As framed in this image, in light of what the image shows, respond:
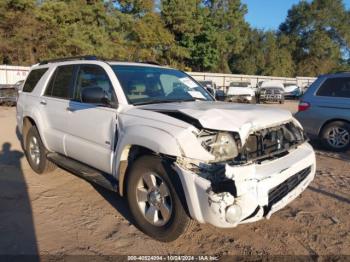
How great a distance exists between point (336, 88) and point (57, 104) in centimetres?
593

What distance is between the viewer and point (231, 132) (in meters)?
3.41

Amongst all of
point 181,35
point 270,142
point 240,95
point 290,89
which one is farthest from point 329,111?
point 181,35

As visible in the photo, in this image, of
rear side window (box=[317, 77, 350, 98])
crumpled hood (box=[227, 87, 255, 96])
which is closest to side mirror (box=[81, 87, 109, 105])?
rear side window (box=[317, 77, 350, 98])

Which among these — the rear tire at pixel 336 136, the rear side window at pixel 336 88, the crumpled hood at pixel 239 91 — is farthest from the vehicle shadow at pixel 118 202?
the crumpled hood at pixel 239 91

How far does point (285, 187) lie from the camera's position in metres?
3.62

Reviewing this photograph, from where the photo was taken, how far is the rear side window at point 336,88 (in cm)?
774

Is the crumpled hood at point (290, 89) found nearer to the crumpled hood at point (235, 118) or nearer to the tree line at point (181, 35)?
the tree line at point (181, 35)

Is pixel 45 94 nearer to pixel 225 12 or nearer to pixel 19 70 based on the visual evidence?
pixel 19 70

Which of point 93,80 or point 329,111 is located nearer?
point 93,80

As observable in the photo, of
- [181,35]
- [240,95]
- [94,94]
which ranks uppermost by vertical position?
[181,35]

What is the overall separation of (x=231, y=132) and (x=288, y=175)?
755 mm

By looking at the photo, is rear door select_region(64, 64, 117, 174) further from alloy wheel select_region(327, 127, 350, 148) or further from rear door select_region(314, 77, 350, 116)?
alloy wheel select_region(327, 127, 350, 148)

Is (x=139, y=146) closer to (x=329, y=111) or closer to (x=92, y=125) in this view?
(x=92, y=125)

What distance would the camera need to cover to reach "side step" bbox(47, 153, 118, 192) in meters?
4.21
